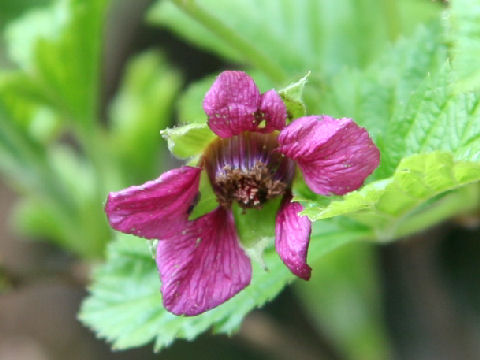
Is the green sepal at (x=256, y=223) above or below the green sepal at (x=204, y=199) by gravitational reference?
below

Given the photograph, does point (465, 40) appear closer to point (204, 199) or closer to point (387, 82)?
point (387, 82)

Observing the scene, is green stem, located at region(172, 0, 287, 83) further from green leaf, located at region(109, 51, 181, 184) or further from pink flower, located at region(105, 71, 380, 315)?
green leaf, located at region(109, 51, 181, 184)

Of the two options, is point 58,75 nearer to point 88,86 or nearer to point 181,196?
point 88,86

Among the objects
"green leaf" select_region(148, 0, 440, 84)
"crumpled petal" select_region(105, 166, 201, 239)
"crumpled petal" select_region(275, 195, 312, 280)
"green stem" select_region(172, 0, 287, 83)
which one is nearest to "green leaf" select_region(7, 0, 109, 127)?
"green leaf" select_region(148, 0, 440, 84)

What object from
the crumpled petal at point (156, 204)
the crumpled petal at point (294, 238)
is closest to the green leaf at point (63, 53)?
the crumpled petal at point (156, 204)

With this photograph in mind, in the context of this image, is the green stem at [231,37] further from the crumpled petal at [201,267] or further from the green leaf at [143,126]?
the green leaf at [143,126]
